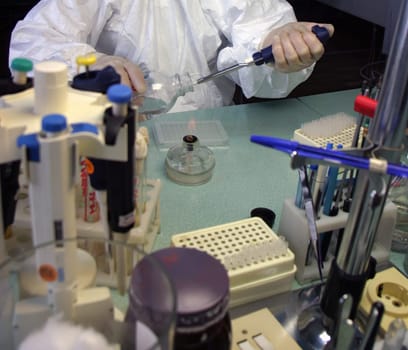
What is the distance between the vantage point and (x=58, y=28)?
1.24 m

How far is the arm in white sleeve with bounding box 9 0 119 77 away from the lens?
1187 mm

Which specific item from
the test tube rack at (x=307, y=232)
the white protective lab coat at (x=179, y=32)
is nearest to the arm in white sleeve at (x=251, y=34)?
the white protective lab coat at (x=179, y=32)

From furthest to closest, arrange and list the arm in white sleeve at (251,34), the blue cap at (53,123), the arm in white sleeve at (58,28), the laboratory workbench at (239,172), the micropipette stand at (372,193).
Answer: the arm in white sleeve at (251,34)
the arm in white sleeve at (58,28)
the laboratory workbench at (239,172)
the micropipette stand at (372,193)
the blue cap at (53,123)

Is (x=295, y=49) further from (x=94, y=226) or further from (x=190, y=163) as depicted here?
(x=94, y=226)

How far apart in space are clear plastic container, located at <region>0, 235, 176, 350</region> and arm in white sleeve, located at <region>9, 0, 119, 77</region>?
2.59 ft

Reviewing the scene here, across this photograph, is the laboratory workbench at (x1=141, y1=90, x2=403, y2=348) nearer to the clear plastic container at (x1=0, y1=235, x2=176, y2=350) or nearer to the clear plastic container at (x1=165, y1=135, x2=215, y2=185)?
the clear plastic container at (x1=165, y1=135, x2=215, y2=185)

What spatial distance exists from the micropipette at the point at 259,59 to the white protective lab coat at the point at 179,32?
21 cm

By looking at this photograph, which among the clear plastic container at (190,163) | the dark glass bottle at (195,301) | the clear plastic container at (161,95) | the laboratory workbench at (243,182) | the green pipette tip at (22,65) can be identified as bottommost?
the laboratory workbench at (243,182)

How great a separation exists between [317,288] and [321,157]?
0.25m

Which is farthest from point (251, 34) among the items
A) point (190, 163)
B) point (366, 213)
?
point (366, 213)

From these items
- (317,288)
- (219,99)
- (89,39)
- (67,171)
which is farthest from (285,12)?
(67,171)

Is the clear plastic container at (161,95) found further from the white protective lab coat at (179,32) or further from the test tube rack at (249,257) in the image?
the test tube rack at (249,257)

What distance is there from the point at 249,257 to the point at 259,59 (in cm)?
49

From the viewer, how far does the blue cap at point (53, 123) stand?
0.39m
